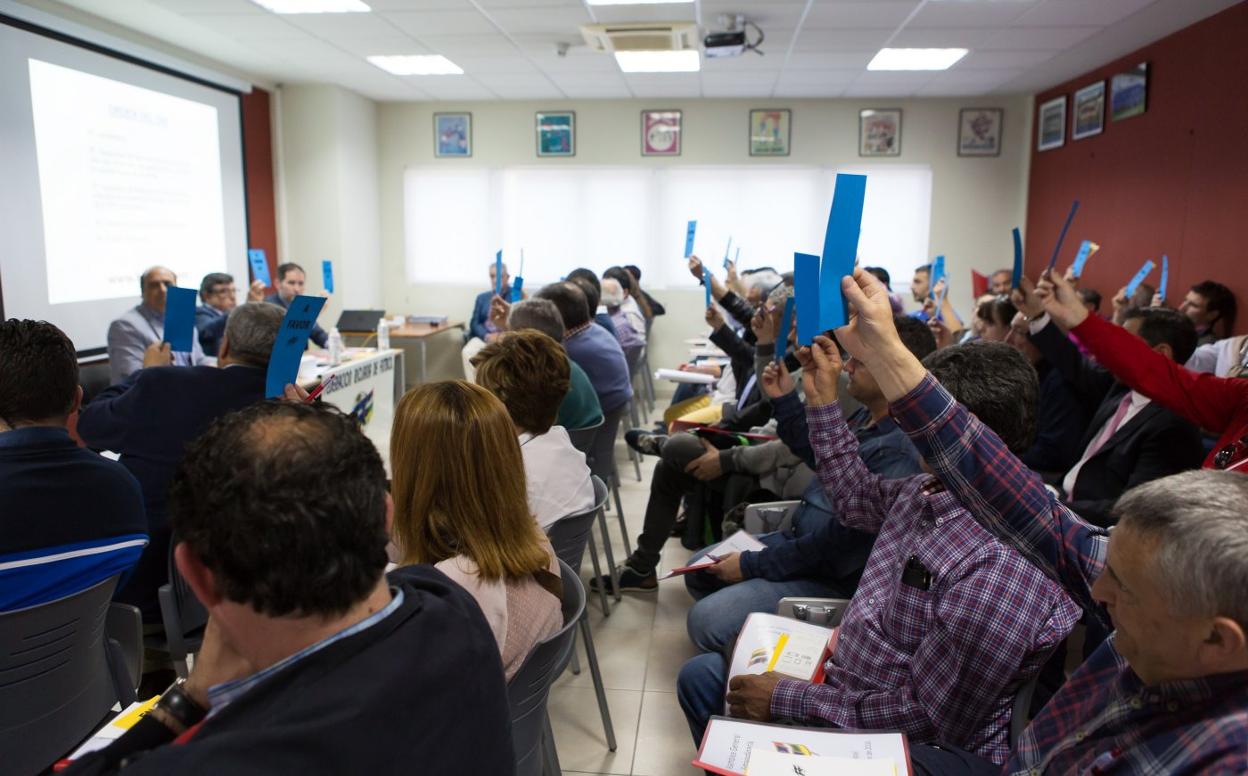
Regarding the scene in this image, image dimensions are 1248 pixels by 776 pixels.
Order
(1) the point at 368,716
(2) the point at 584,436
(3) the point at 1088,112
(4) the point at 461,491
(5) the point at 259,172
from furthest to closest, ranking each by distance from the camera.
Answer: (5) the point at 259,172 → (3) the point at 1088,112 → (2) the point at 584,436 → (4) the point at 461,491 → (1) the point at 368,716

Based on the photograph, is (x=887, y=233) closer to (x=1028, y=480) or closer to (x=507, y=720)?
(x=1028, y=480)

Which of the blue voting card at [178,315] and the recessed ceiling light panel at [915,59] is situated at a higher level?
the recessed ceiling light panel at [915,59]

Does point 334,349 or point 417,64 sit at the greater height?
point 417,64

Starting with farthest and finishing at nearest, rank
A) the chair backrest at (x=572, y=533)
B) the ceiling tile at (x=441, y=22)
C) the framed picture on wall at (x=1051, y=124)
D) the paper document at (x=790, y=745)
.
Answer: the framed picture on wall at (x=1051, y=124) → the ceiling tile at (x=441, y=22) → the chair backrest at (x=572, y=533) → the paper document at (x=790, y=745)

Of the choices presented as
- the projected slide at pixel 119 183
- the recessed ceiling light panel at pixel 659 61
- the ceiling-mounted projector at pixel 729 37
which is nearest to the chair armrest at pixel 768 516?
the ceiling-mounted projector at pixel 729 37

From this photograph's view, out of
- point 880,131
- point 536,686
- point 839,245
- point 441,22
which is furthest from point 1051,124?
point 536,686

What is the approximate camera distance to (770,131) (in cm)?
792

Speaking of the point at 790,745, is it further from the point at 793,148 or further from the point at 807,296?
the point at 793,148

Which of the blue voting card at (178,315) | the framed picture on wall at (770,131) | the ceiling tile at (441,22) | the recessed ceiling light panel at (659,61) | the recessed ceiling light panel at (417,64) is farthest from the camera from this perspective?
the framed picture on wall at (770,131)

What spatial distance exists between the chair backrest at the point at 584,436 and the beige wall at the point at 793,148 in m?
5.42

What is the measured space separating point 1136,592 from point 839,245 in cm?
58

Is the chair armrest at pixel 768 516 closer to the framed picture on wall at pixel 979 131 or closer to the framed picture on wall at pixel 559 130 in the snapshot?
the framed picture on wall at pixel 559 130

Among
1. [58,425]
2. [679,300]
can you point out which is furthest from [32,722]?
[679,300]

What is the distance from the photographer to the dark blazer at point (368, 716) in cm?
68
